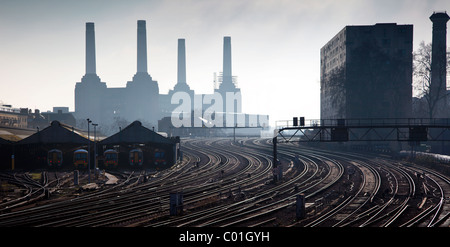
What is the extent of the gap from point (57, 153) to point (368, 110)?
184ft

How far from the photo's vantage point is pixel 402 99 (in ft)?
260

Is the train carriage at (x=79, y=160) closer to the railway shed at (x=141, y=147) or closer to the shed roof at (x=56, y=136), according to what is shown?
the shed roof at (x=56, y=136)

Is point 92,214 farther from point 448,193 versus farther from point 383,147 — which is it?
point 383,147

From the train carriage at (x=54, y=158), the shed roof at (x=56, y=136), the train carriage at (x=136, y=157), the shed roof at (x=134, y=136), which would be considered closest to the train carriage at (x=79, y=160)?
the shed roof at (x=56, y=136)

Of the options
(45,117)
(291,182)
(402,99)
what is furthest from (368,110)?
(45,117)

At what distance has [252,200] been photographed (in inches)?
1198

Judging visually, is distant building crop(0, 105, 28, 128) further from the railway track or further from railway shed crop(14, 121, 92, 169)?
the railway track

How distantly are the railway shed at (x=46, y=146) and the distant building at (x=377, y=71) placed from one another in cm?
5109

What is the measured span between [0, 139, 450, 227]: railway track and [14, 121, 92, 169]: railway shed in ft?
21.9

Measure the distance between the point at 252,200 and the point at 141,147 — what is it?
1101 inches

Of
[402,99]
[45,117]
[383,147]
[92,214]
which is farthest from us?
[45,117]

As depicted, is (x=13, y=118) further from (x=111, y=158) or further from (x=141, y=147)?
(x=141, y=147)

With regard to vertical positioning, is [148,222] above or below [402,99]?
below

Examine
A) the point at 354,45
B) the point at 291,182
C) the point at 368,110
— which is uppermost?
the point at 354,45
